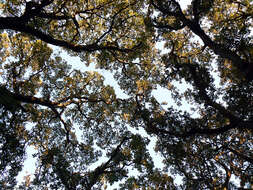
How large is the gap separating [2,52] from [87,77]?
6.51 metres

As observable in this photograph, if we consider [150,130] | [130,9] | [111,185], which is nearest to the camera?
[150,130]

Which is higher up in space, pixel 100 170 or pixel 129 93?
pixel 129 93

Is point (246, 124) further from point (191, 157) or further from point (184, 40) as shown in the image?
point (184, 40)

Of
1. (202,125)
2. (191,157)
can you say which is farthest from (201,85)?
(191,157)

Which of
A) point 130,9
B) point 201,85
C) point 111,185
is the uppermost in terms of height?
point 130,9

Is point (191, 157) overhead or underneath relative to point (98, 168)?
overhead

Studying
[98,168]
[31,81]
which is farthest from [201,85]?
[31,81]

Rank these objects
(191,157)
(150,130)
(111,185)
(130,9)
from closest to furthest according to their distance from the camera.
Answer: (150,130), (191,157), (111,185), (130,9)

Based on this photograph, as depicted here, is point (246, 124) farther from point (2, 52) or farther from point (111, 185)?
point (2, 52)

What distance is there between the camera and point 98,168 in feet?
34.7

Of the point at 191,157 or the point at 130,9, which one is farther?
the point at 130,9

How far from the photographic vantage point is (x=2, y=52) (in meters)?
11.7

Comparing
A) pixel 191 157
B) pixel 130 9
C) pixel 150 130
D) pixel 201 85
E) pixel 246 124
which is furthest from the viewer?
pixel 130 9

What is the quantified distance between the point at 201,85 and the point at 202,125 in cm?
209
